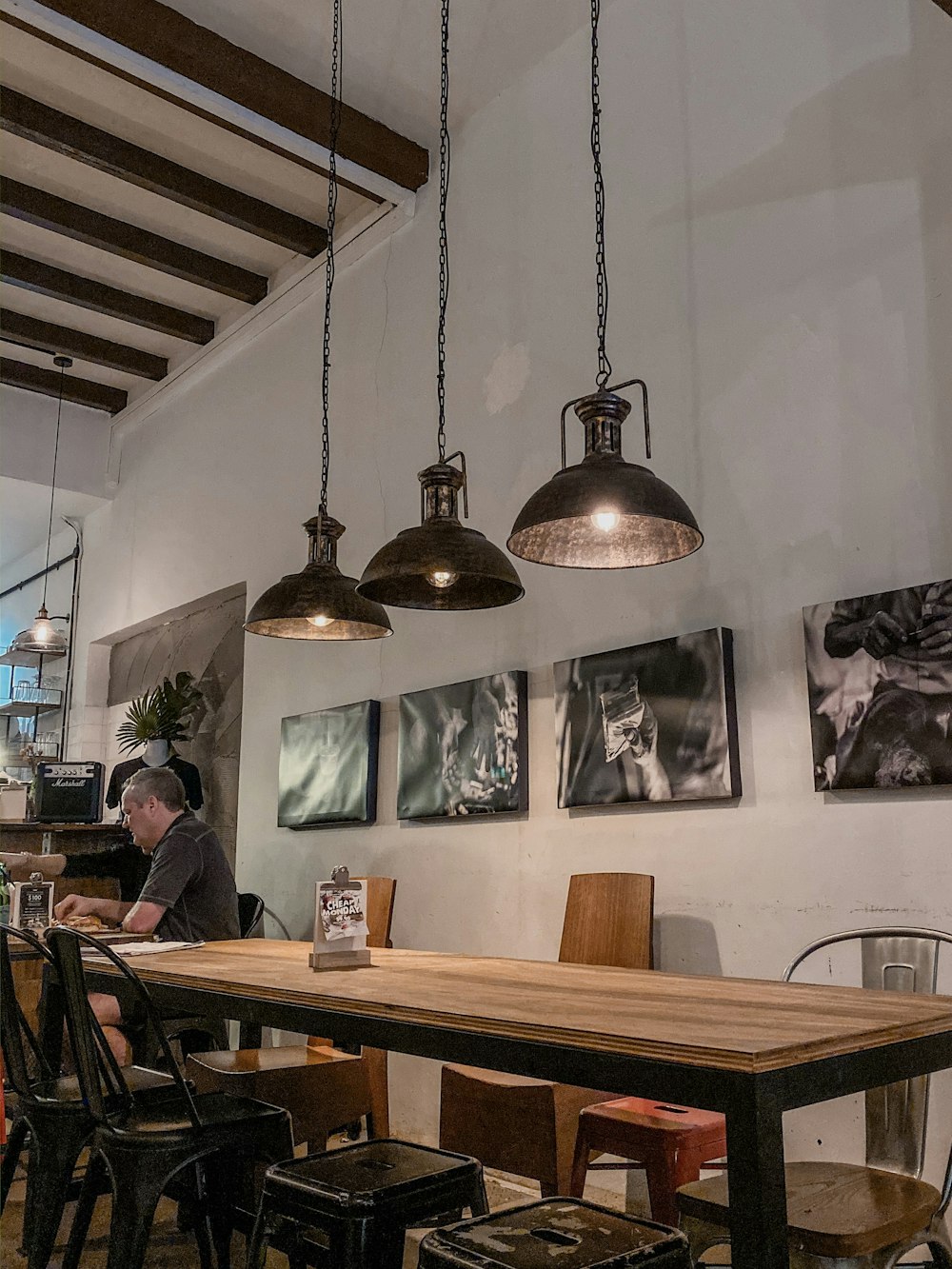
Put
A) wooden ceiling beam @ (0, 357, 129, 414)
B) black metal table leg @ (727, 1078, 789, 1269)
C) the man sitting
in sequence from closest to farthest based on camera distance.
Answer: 1. black metal table leg @ (727, 1078, 789, 1269)
2. the man sitting
3. wooden ceiling beam @ (0, 357, 129, 414)

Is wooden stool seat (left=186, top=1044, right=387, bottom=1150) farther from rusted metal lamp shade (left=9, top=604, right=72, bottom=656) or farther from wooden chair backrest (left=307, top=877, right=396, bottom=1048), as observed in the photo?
rusted metal lamp shade (left=9, top=604, right=72, bottom=656)

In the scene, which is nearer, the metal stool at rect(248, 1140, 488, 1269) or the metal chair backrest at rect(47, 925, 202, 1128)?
the metal stool at rect(248, 1140, 488, 1269)

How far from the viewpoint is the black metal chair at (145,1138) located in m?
2.15

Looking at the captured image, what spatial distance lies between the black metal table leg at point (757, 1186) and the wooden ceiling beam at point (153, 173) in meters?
5.06

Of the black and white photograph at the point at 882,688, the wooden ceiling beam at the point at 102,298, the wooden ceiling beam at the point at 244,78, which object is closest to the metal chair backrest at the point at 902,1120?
the black and white photograph at the point at 882,688

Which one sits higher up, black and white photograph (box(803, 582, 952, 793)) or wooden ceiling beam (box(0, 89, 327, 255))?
wooden ceiling beam (box(0, 89, 327, 255))

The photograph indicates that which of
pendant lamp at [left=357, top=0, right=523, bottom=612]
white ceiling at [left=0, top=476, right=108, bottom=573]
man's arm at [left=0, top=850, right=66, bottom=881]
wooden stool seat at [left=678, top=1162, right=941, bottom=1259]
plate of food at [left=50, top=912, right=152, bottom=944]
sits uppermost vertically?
white ceiling at [left=0, top=476, right=108, bottom=573]

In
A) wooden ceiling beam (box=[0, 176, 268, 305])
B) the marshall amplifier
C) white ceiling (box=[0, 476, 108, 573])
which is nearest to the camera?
wooden ceiling beam (box=[0, 176, 268, 305])

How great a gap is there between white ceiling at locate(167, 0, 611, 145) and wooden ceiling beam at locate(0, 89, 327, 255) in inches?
34.5

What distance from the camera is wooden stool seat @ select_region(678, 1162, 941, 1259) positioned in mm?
1704

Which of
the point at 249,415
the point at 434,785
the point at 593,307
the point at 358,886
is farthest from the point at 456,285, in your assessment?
the point at 358,886

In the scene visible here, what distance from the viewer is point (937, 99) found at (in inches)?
121

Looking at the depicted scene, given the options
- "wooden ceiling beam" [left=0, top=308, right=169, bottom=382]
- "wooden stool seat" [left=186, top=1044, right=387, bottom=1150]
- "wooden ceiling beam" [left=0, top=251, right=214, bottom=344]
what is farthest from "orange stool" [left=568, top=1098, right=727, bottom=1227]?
"wooden ceiling beam" [left=0, top=308, right=169, bottom=382]

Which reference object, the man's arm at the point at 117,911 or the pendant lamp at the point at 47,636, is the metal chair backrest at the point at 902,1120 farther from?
the pendant lamp at the point at 47,636
